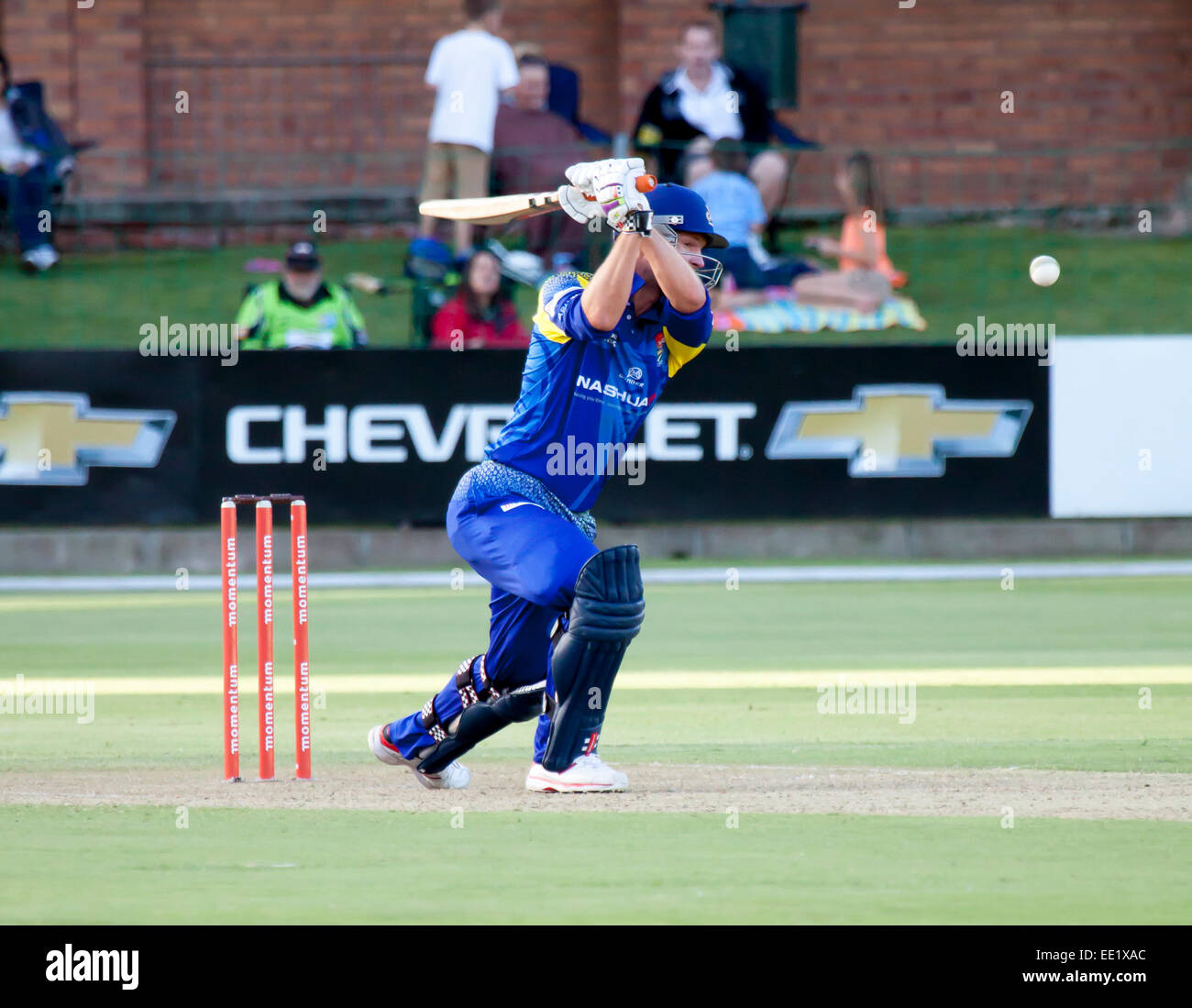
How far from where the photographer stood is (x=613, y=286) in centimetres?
675

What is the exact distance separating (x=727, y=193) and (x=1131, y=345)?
Result: 371cm

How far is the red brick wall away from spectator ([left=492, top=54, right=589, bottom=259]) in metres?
4.51

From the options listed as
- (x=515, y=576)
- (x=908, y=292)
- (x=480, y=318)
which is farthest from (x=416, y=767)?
(x=908, y=292)

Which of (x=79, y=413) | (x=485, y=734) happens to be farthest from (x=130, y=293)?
(x=485, y=734)

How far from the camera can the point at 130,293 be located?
1908cm

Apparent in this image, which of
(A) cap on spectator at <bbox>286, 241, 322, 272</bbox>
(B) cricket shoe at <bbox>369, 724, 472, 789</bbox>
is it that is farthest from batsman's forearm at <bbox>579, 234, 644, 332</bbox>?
(A) cap on spectator at <bbox>286, 241, 322, 272</bbox>

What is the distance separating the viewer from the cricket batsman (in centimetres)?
688

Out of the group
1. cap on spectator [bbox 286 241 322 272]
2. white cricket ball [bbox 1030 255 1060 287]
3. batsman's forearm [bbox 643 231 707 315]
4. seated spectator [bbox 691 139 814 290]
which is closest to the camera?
batsman's forearm [bbox 643 231 707 315]

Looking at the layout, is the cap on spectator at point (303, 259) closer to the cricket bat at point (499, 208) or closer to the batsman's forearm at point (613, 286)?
the cricket bat at point (499, 208)

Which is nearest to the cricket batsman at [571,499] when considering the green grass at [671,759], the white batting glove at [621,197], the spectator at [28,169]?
the white batting glove at [621,197]

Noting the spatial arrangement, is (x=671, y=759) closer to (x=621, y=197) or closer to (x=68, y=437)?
(x=621, y=197)

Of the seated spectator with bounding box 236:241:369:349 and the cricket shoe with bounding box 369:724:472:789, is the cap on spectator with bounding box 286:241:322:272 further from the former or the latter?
the cricket shoe with bounding box 369:724:472:789

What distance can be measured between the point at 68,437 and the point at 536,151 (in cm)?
485
